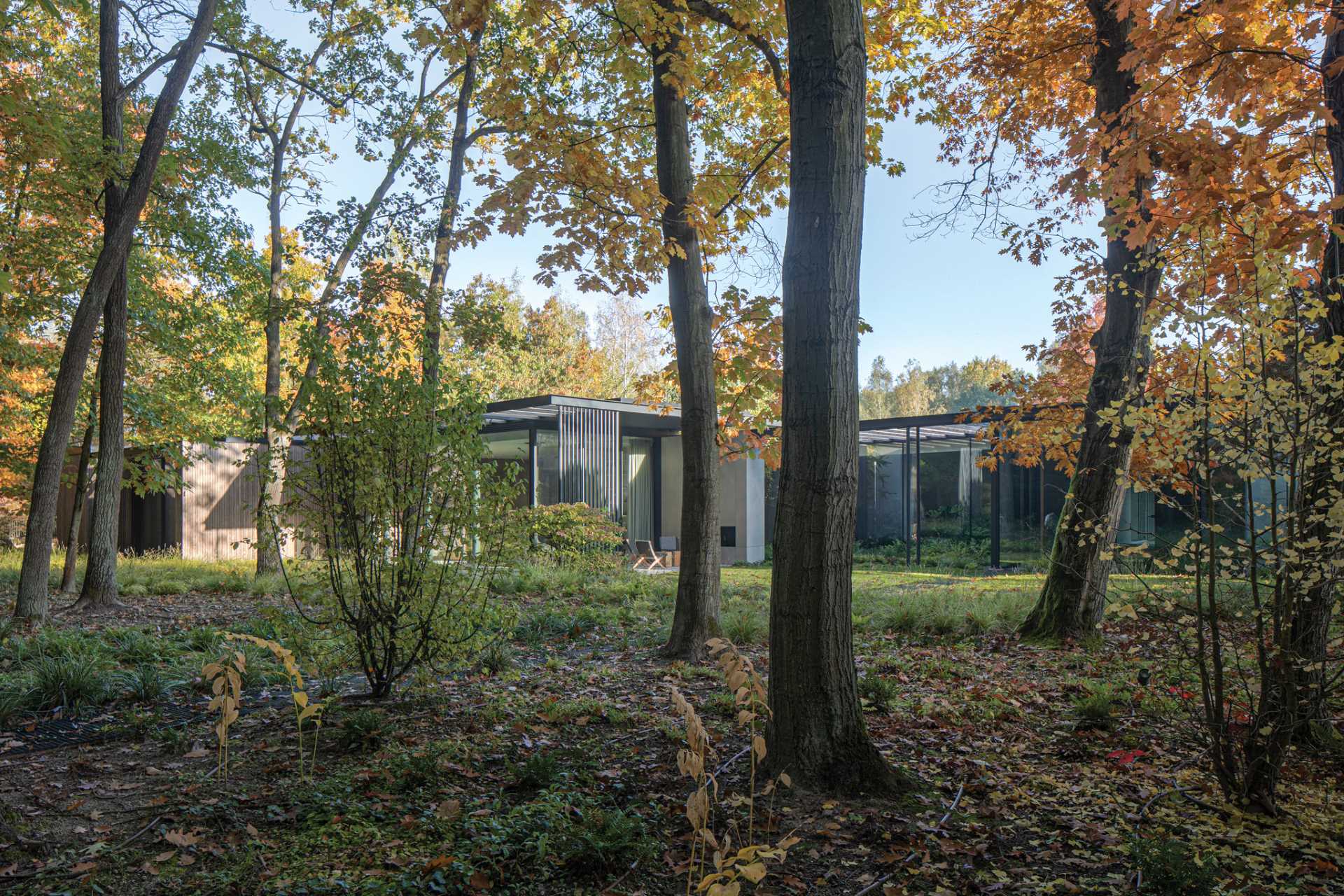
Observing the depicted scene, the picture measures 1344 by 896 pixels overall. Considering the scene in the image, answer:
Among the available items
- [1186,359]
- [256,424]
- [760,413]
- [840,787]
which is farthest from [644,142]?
[840,787]

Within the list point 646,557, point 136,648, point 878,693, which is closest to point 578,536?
point 646,557

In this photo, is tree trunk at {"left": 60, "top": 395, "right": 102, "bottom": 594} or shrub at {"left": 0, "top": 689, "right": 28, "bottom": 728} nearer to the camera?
shrub at {"left": 0, "top": 689, "right": 28, "bottom": 728}

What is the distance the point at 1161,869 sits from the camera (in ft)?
8.56

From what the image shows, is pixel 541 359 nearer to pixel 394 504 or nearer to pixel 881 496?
pixel 881 496

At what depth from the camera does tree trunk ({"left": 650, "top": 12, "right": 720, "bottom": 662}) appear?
650cm

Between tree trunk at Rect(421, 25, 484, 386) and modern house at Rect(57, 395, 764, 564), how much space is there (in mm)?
3960

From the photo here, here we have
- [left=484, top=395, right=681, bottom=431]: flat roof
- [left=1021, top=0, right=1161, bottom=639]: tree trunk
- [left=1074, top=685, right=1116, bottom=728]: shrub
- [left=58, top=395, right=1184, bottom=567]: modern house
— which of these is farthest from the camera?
[left=58, top=395, right=1184, bottom=567]: modern house

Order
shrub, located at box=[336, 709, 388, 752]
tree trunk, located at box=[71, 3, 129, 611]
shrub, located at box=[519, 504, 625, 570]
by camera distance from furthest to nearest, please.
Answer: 1. shrub, located at box=[519, 504, 625, 570]
2. tree trunk, located at box=[71, 3, 129, 611]
3. shrub, located at box=[336, 709, 388, 752]

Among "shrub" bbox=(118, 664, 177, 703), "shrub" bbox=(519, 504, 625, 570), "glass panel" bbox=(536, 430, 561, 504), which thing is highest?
"glass panel" bbox=(536, 430, 561, 504)

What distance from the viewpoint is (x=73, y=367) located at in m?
8.38

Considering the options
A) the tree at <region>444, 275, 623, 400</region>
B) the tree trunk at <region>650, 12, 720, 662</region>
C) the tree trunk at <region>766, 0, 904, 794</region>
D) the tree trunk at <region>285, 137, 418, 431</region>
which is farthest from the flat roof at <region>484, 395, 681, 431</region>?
the tree trunk at <region>766, 0, 904, 794</region>

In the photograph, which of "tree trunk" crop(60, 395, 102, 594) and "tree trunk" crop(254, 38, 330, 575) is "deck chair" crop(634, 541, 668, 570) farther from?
"tree trunk" crop(60, 395, 102, 594)

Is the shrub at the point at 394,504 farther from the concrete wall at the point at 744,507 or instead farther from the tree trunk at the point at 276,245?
the concrete wall at the point at 744,507

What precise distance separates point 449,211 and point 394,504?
791cm
